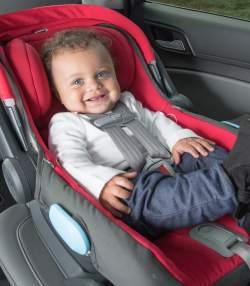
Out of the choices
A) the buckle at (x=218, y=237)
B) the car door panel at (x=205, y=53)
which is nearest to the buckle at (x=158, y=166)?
the buckle at (x=218, y=237)

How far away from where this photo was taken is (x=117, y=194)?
4.08ft

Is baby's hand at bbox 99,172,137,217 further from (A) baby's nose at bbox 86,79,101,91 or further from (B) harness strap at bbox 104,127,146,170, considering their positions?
(A) baby's nose at bbox 86,79,101,91

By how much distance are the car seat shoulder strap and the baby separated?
23 millimetres

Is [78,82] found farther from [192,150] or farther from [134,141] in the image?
[192,150]

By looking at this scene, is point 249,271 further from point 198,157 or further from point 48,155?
point 48,155

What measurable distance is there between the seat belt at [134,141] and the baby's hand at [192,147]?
0.03 m

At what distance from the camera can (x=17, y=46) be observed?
1492 millimetres

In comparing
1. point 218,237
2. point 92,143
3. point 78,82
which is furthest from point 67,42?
point 218,237

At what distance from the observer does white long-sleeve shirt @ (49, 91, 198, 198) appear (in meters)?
1.30

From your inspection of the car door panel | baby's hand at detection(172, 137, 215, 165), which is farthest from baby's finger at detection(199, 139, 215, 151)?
the car door panel

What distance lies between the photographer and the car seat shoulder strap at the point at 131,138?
1449 millimetres

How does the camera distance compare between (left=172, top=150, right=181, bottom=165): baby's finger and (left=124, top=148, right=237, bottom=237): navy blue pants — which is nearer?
(left=124, top=148, right=237, bottom=237): navy blue pants

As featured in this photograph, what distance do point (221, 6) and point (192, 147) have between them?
3.62 ft

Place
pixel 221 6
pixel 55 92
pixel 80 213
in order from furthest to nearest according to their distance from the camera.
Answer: pixel 221 6 → pixel 55 92 → pixel 80 213
